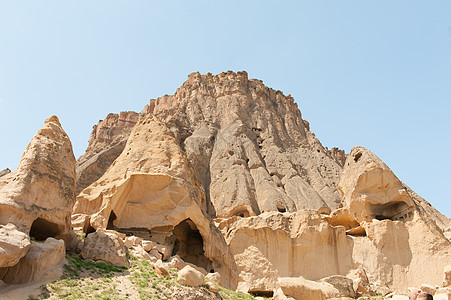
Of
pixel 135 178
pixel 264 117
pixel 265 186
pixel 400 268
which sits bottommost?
pixel 400 268

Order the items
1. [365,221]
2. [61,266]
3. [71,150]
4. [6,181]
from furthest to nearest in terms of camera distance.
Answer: [365,221] < [71,150] < [6,181] < [61,266]

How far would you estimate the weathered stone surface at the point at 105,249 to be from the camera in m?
17.2

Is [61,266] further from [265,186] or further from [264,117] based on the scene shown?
[264,117]

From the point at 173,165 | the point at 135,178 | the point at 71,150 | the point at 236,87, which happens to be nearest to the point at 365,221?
the point at 173,165

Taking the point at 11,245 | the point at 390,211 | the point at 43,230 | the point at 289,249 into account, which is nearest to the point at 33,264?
the point at 11,245

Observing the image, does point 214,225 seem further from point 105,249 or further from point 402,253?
point 402,253

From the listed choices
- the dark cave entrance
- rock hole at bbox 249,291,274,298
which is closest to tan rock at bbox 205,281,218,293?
rock hole at bbox 249,291,274,298

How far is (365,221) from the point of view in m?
28.4

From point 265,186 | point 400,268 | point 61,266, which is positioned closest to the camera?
point 61,266

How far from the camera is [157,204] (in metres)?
23.0

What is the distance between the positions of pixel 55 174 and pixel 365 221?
1994 centimetres

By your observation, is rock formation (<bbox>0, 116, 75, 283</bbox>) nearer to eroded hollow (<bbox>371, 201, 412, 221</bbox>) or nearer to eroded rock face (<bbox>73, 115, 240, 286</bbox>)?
eroded rock face (<bbox>73, 115, 240, 286</bbox>)

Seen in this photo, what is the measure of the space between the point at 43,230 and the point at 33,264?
3.04m

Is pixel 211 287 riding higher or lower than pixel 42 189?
lower
